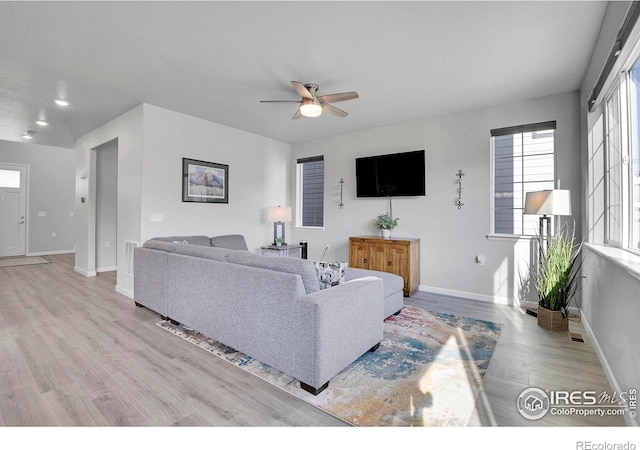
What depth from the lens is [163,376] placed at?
2111 mm

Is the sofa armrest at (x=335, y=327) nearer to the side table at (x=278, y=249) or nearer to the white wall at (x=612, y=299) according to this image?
the white wall at (x=612, y=299)

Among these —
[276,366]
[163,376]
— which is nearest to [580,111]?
[276,366]

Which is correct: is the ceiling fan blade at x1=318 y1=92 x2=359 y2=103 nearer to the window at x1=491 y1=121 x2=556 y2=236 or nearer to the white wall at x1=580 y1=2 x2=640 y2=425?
the white wall at x1=580 y1=2 x2=640 y2=425

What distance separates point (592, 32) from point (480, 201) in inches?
81.6

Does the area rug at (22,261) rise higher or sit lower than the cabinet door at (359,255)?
lower

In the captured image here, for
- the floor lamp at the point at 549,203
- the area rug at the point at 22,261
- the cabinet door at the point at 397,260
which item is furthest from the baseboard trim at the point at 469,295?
the area rug at the point at 22,261

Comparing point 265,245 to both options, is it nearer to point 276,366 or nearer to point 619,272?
point 276,366

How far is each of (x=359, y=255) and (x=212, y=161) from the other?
275cm

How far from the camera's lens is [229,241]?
4.71 m

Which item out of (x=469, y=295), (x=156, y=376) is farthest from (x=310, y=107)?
(x=469, y=295)

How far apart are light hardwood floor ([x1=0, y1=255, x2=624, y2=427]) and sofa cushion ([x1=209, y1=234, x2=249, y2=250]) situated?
4.41 feet

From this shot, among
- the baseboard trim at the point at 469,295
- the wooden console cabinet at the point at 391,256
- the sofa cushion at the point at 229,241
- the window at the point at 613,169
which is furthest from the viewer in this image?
the sofa cushion at the point at 229,241

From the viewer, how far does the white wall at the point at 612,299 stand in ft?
5.41

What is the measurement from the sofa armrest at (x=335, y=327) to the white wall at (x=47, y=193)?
9188mm
